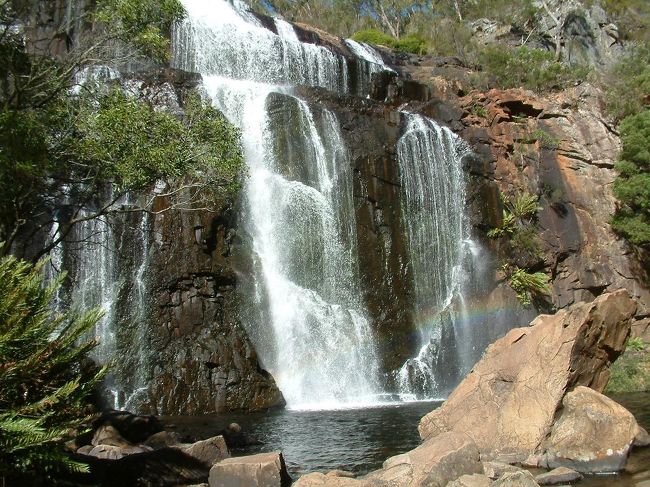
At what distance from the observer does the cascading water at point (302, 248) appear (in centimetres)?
2091

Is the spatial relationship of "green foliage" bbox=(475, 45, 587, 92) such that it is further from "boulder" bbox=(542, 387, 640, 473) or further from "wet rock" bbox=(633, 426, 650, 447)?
"boulder" bbox=(542, 387, 640, 473)

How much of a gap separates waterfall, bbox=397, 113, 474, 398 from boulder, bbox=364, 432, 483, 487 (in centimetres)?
1259

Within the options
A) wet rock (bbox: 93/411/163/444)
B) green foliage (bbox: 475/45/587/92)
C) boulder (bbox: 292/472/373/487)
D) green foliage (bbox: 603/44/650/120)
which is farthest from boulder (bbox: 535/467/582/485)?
green foliage (bbox: 475/45/587/92)

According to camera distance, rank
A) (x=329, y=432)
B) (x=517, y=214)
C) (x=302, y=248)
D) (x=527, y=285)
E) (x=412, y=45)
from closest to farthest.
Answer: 1. (x=329, y=432)
2. (x=302, y=248)
3. (x=527, y=285)
4. (x=517, y=214)
5. (x=412, y=45)

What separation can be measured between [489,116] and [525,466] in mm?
23173

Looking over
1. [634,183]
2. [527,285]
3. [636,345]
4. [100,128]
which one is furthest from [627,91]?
[100,128]

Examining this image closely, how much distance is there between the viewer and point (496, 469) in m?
9.27

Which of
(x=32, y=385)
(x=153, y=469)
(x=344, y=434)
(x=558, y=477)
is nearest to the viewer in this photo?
(x=32, y=385)

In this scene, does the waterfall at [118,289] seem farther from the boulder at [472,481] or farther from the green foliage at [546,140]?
the green foliage at [546,140]

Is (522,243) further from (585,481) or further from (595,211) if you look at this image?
(585,481)

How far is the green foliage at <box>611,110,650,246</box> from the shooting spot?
26938mm

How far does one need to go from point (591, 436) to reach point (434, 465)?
3.13 metres

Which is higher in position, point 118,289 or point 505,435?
point 118,289

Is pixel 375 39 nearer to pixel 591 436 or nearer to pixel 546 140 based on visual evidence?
pixel 546 140
